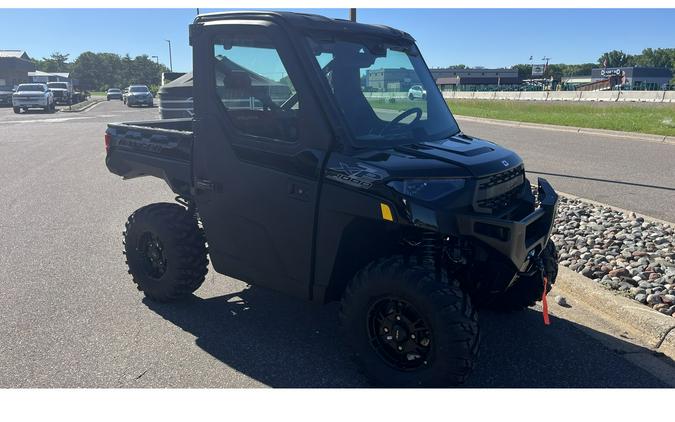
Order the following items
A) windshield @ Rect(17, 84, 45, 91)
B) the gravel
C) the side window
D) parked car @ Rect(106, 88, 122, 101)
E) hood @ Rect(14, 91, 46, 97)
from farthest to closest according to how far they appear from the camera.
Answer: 1. parked car @ Rect(106, 88, 122, 101)
2. windshield @ Rect(17, 84, 45, 91)
3. hood @ Rect(14, 91, 46, 97)
4. the gravel
5. the side window

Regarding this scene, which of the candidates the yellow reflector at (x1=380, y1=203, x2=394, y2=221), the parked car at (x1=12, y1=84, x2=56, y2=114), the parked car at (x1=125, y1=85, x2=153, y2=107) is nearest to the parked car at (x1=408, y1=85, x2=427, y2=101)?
the yellow reflector at (x1=380, y1=203, x2=394, y2=221)

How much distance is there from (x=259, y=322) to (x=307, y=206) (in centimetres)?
129

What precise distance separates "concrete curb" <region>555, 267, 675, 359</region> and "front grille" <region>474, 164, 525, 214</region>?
58.6 inches

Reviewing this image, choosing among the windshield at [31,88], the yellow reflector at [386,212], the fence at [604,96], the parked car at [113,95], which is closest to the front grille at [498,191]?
the yellow reflector at [386,212]

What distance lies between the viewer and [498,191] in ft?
10.8

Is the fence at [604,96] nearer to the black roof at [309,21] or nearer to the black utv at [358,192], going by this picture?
the black roof at [309,21]

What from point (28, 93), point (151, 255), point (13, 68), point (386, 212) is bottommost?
point (151, 255)

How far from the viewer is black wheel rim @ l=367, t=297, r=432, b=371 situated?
3.10 meters

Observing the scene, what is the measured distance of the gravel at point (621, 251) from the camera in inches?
181

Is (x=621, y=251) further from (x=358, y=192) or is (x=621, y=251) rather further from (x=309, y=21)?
(x=309, y=21)

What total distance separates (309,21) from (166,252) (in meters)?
2.06

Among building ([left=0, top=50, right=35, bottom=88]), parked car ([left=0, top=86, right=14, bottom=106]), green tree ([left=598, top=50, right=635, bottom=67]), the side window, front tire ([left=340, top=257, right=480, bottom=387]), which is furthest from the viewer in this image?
green tree ([left=598, top=50, right=635, bottom=67])

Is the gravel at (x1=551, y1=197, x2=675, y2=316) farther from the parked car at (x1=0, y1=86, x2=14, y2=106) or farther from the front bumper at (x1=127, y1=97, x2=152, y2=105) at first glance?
the parked car at (x1=0, y1=86, x2=14, y2=106)

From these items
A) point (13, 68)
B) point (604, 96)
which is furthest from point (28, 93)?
point (13, 68)
